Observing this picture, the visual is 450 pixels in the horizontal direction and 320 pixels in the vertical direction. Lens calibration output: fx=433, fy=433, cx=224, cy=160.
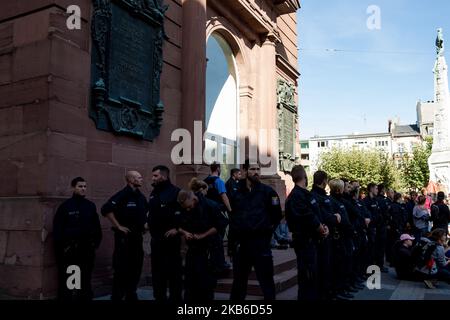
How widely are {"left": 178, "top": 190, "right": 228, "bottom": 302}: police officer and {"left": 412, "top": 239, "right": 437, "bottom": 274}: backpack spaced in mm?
5009

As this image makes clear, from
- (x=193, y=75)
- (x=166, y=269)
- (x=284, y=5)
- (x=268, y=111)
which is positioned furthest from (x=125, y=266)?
(x=284, y=5)

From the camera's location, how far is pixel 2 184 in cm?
609

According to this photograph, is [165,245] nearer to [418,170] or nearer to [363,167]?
[363,167]

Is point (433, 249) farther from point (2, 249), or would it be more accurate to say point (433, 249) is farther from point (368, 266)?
point (2, 249)

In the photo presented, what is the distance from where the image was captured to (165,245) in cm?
536

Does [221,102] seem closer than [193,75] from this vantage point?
No

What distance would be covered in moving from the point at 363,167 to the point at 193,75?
35.5m

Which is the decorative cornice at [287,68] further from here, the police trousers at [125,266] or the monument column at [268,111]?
the police trousers at [125,266]

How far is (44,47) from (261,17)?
7726 mm

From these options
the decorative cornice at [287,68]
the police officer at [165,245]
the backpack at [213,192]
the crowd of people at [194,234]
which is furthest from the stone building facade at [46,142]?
the decorative cornice at [287,68]

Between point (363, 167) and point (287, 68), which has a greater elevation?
point (287, 68)

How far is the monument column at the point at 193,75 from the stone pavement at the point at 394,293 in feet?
8.96

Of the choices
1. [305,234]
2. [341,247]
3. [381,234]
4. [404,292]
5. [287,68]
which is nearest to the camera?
[305,234]
